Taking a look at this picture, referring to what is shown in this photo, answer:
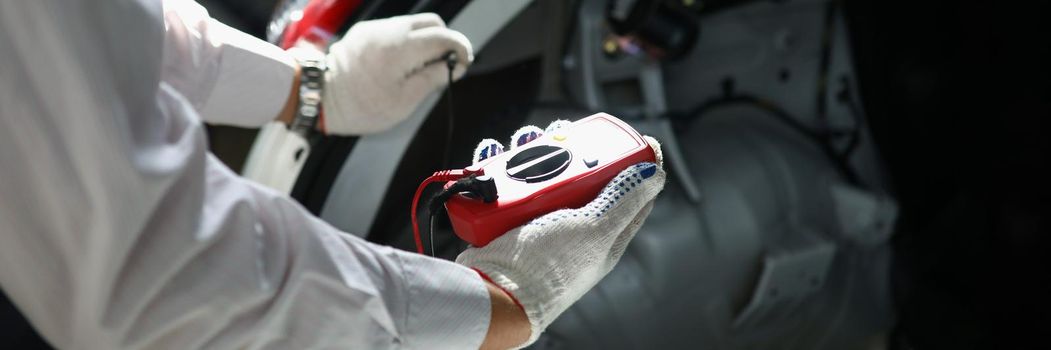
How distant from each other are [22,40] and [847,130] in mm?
1407

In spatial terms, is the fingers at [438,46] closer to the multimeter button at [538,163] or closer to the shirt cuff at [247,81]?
the shirt cuff at [247,81]

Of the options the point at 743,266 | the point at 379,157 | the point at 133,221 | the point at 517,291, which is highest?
the point at 133,221

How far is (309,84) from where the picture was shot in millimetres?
1066

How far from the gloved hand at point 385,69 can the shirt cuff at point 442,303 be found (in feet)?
1.22

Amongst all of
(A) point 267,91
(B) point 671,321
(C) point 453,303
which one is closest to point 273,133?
(A) point 267,91

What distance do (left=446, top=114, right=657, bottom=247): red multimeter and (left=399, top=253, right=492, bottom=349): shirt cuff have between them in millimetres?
45

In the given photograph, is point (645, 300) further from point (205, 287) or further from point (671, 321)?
point (205, 287)

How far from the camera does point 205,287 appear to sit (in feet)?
1.86

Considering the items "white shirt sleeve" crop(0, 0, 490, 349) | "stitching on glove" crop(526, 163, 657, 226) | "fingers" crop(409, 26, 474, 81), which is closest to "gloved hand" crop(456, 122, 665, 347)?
"stitching on glove" crop(526, 163, 657, 226)

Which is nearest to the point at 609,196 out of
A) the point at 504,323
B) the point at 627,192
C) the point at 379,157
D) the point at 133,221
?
the point at 627,192

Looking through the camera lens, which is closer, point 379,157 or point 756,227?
point 379,157

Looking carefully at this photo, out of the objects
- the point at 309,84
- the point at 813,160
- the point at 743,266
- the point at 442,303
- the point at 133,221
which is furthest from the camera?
the point at 813,160

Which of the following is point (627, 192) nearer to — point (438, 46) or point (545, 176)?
point (545, 176)

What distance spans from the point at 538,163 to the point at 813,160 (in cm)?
96
